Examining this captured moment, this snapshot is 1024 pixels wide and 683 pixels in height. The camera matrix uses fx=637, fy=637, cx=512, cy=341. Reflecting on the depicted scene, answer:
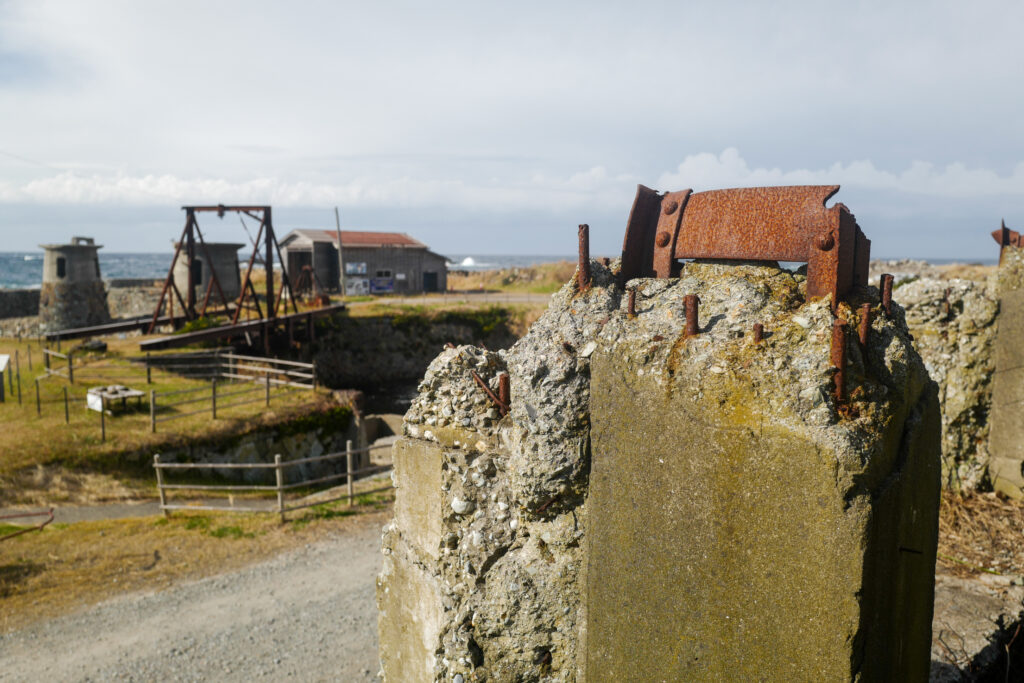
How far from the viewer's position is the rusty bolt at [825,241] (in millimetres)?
2076

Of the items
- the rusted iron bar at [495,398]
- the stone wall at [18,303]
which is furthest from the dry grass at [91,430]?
the stone wall at [18,303]

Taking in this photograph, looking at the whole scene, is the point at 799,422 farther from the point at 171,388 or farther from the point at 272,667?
the point at 171,388

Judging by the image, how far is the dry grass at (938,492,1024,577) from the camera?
5.46 meters

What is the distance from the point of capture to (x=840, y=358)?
191cm

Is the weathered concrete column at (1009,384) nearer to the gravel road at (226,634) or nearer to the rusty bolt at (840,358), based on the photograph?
the rusty bolt at (840,358)

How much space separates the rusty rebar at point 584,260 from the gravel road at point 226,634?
6084 millimetres

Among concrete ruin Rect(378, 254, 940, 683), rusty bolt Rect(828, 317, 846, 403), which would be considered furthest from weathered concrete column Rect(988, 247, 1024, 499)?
rusty bolt Rect(828, 317, 846, 403)

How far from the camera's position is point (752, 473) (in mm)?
1991

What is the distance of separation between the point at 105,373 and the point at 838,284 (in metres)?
21.6

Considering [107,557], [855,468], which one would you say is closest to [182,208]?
[107,557]

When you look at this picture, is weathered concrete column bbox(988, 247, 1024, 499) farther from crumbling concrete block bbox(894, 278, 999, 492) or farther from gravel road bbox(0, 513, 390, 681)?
gravel road bbox(0, 513, 390, 681)

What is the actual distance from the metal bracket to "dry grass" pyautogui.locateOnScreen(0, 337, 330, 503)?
13723mm

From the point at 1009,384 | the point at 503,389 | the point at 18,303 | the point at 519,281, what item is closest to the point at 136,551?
the point at 503,389

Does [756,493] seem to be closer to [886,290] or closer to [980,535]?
[886,290]
